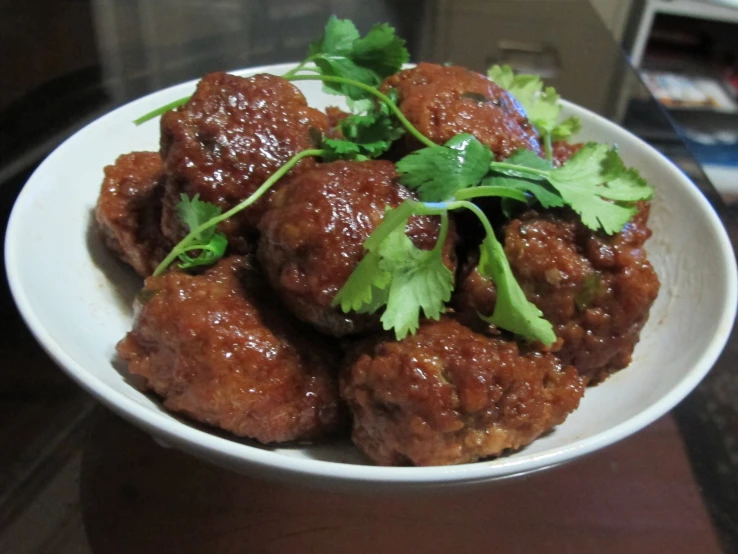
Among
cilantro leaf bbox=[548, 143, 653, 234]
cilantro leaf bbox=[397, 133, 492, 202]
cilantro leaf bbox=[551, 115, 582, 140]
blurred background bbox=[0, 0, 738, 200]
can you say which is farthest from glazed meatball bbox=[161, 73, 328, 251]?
blurred background bbox=[0, 0, 738, 200]

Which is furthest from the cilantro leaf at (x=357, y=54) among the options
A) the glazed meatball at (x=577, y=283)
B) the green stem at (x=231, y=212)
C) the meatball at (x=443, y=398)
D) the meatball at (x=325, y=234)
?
the meatball at (x=443, y=398)

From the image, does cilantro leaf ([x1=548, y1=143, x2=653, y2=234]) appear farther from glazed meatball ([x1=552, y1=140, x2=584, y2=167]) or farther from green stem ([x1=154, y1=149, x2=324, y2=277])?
green stem ([x1=154, y1=149, x2=324, y2=277])

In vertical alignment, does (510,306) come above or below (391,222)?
below

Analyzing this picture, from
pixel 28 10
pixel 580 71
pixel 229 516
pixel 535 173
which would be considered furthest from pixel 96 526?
pixel 28 10

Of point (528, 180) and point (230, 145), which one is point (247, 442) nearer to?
point (230, 145)

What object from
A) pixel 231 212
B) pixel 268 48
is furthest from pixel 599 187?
pixel 268 48

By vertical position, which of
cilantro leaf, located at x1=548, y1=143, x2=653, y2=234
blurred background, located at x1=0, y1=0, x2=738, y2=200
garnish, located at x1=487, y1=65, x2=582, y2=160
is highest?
cilantro leaf, located at x1=548, y1=143, x2=653, y2=234

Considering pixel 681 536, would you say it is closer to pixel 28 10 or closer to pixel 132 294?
pixel 132 294
